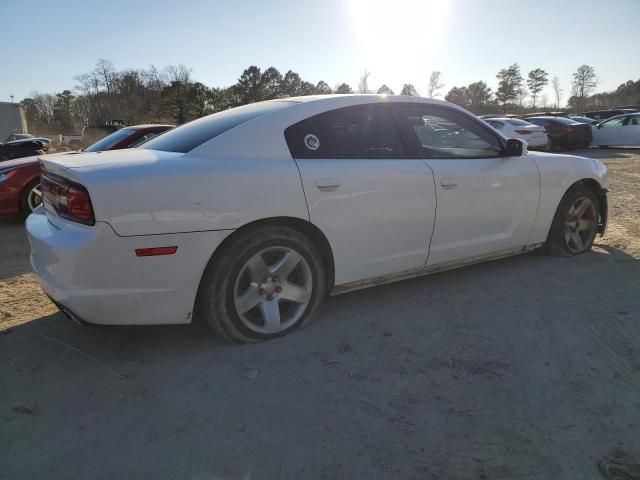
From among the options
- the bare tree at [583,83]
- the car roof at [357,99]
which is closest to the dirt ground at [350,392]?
the car roof at [357,99]

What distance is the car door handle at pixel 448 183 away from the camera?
11.4 ft

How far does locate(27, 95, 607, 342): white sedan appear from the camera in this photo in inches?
98.7

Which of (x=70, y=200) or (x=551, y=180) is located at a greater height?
(x=70, y=200)

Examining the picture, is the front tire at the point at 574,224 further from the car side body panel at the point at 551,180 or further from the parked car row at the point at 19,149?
the parked car row at the point at 19,149

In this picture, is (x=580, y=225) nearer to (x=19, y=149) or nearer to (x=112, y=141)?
(x=112, y=141)

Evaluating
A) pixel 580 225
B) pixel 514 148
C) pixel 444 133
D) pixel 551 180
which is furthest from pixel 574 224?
pixel 444 133

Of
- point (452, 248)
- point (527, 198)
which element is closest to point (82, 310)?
point (452, 248)

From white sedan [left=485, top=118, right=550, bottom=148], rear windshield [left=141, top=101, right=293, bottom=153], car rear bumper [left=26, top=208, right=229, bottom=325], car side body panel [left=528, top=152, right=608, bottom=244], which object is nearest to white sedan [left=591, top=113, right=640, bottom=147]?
white sedan [left=485, top=118, right=550, bottom=148]

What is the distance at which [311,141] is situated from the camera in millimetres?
3092

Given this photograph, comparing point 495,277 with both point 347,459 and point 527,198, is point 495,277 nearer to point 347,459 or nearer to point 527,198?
point 527,198

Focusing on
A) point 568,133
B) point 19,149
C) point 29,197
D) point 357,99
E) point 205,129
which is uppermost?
point 357,99

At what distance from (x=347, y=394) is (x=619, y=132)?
775 inches

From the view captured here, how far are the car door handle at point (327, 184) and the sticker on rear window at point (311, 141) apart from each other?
0.80 feet

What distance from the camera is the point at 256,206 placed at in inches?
109
